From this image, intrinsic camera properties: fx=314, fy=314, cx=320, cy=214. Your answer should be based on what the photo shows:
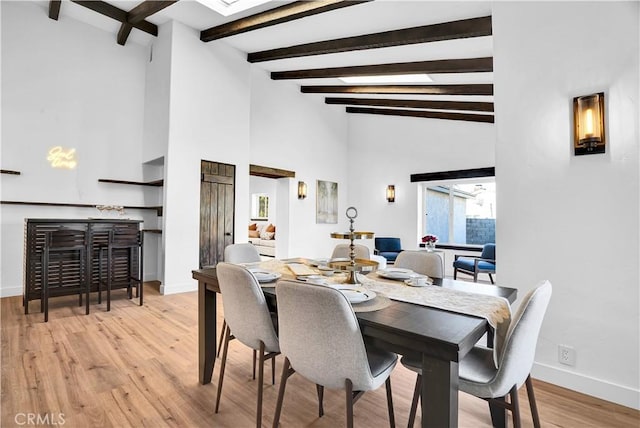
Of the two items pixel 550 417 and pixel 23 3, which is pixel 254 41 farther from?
pixel 550 417

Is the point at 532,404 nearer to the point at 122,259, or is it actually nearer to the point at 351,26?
the point at 351,26

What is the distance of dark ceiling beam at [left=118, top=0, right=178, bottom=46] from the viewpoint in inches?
154

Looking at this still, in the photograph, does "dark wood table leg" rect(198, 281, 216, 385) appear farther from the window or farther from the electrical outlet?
the window

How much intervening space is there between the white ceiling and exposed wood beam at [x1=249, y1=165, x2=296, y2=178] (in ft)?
6.57

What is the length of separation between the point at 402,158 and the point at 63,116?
243 inches

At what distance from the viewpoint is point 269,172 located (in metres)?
6.34

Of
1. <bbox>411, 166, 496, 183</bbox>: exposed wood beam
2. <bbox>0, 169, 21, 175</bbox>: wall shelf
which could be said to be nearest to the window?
<bbox>411, 166, 496, 183</bbox>: exposed wood beam

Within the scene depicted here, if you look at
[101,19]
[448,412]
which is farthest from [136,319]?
[101,19]

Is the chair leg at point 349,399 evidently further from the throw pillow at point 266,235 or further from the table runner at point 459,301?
the throw pillow at point 266,235

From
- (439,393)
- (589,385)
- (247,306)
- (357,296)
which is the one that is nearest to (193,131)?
(247,306)

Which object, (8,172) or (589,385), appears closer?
(589,385)

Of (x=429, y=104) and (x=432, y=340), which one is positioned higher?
(x=429, y=104)

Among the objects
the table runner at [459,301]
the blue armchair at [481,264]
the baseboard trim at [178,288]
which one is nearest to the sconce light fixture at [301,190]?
the baseboard trim at [178,288]

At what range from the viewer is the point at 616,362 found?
195 centimetres
